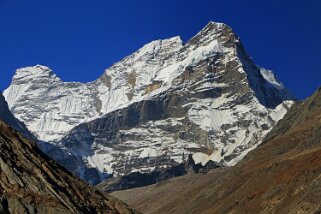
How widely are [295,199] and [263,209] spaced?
11.4 m

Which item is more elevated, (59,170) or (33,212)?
(59,170)

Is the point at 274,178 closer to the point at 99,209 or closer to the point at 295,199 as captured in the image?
the point at 295,199

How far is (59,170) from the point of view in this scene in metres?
81.0

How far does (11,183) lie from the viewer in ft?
223

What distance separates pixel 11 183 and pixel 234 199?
133514 millimetres

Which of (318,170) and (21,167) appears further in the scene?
(318,170)

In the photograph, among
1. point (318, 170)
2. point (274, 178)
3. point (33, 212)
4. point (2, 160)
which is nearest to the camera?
point (33, 212)

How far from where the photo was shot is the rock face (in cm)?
6631

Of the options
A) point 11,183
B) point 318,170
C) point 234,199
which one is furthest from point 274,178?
point 11,183

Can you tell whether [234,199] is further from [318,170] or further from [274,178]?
[318,170]

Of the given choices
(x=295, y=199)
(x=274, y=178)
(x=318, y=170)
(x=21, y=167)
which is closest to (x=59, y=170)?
(x=21, y=167)

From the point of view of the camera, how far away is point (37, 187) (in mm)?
69250

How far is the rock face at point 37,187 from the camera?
6631 centimetres

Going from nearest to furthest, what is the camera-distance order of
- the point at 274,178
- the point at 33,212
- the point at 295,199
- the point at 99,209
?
the point at 33,212
the point at 99,209
the point at 295,199
the point at 274,178
